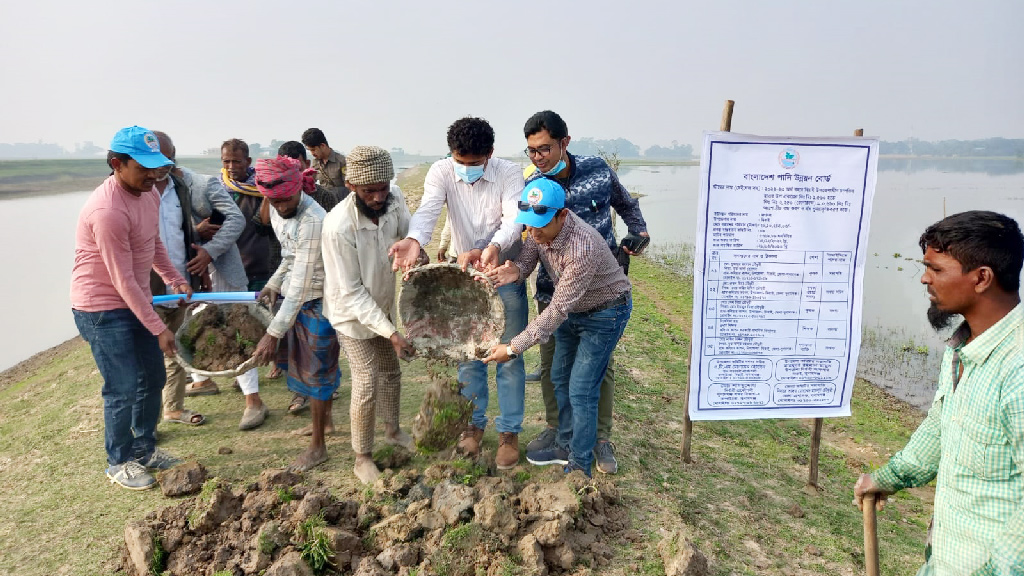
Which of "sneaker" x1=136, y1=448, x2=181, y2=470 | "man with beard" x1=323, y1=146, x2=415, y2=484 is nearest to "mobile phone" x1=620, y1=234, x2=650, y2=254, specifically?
"man with beard" x1=323, y1=146, x2=415, y2=484

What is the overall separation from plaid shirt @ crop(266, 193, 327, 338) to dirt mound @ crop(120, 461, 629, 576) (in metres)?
0.91

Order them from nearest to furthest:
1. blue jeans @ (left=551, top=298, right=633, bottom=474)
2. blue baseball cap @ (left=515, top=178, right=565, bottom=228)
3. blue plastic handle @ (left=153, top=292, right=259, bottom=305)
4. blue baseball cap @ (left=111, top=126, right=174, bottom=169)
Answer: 1. blue baseball cap @ (left=515, top=178, right=565, bottom=228)
2. blue baseball cap @ (left=111, top=126, right=174, bottom=169)
3. blue jeans @ (left=551, top=298, right=633, bottom=474)
4. blue plastic handle @ (left=153, top=292, right=259, bottom=305)

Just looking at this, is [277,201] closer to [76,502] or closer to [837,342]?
[76,502]

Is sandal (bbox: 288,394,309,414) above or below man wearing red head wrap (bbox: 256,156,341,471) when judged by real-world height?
below

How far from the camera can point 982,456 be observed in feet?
5.90

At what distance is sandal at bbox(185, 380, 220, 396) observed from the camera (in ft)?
17.7

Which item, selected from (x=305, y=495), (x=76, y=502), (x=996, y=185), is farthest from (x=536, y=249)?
(x=996, y=185)

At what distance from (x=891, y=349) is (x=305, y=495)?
9.62 metres

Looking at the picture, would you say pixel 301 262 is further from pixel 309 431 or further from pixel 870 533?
pixel 870 533

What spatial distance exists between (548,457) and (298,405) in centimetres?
213

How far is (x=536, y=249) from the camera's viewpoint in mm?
3684

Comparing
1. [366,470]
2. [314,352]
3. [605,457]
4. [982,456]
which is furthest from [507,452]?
[982,456]

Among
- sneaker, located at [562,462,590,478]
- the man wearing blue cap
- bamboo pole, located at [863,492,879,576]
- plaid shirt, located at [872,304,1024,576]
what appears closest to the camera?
plaid shirt, located at [872,304,1024,576]

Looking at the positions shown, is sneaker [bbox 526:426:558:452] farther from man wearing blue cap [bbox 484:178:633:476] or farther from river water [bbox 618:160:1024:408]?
river water [bbox 618:160:1024:408]
